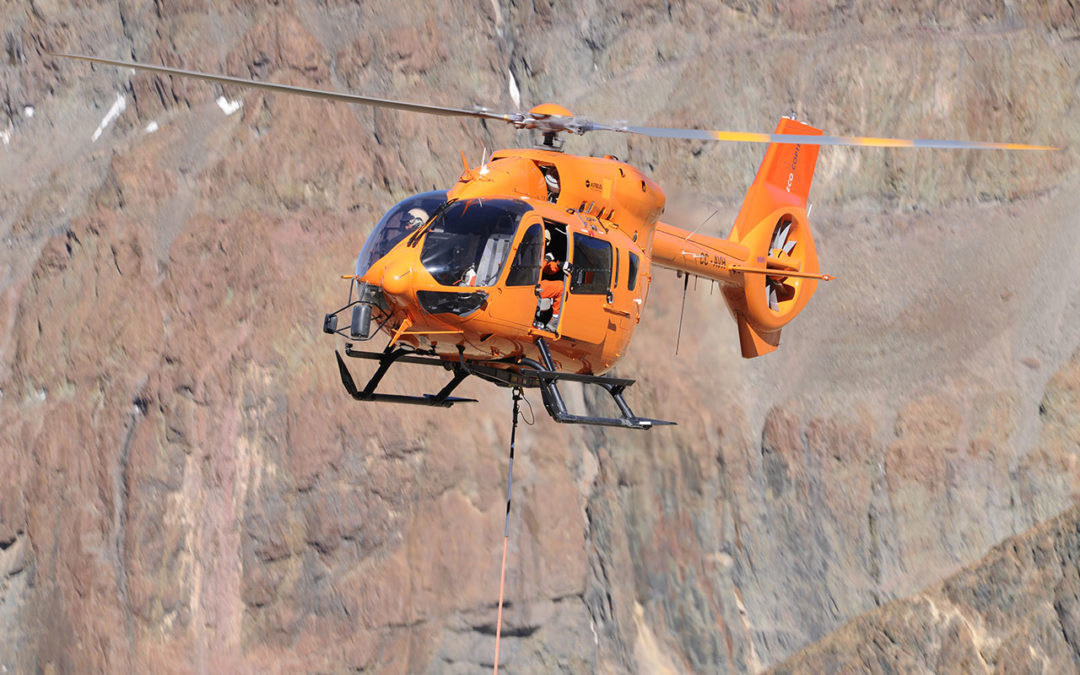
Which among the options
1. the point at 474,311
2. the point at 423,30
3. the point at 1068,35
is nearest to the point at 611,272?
the point at 474,311

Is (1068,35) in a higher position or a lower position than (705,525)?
higher

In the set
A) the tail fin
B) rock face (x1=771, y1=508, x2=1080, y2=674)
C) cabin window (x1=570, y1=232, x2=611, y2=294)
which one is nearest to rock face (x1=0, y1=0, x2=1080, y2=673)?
rock face (x1=771, y1=508, x2=1080, y2=674)

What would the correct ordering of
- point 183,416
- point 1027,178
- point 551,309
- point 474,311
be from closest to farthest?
→ 1. point 474,311
2. point 551,309
3. point 183,416
4. point 1027,178

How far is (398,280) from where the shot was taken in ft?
40.1

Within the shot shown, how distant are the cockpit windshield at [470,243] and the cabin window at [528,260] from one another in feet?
0.48

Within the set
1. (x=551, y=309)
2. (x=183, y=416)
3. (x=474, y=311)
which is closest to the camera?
(x=474, y=311)

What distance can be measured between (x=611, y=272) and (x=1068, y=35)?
19269mm

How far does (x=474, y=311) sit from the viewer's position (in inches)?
489

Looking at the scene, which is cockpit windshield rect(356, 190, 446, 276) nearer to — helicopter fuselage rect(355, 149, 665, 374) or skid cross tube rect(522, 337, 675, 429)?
helicopter fuselage rect(355, 149, 665, 374)

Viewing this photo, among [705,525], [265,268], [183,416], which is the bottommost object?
[705,525]

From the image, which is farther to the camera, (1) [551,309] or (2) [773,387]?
(2) [773,387]

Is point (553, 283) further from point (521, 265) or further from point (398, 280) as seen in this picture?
point (398, 280)

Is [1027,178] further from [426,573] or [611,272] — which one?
[611,272]

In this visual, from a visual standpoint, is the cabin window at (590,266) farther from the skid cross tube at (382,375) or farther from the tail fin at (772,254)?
the tail fin at (772,254)
